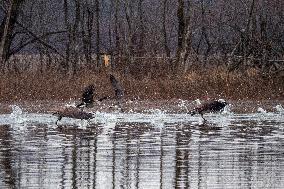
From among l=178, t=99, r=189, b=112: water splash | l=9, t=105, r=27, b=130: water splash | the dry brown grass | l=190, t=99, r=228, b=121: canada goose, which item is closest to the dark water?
l=9, t=105, r=27, b=130: water splash

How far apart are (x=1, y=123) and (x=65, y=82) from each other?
10475mm

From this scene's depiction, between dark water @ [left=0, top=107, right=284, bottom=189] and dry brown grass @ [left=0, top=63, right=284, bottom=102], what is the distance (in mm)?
8457

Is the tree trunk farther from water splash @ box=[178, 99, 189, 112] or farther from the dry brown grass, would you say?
water splash @ box=[178, 99, 189, 112]

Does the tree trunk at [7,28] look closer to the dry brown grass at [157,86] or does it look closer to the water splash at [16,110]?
the dry brown grass at [157,86]

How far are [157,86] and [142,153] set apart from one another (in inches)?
661

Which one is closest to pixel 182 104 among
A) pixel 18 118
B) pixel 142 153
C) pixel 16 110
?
pixel 16 110

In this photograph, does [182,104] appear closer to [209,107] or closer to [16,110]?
[16,110]

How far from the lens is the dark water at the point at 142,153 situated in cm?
1045

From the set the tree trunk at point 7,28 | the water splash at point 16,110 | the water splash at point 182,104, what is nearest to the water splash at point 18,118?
the water splash at point 16,110

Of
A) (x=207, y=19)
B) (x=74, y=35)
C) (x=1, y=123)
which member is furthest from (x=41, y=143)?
(x=207, y=19)

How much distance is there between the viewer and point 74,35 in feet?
133

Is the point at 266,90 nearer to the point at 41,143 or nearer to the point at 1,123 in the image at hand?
the point at 1,123

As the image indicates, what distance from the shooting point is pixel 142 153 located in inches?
523

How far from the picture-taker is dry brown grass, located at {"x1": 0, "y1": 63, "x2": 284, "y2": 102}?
28.9m
